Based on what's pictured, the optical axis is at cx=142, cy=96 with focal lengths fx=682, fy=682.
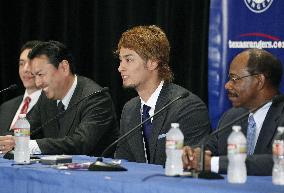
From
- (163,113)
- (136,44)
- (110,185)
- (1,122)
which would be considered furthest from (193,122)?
(1,122)

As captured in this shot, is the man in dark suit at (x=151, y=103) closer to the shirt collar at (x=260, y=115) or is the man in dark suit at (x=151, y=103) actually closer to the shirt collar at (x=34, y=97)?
the shirt collar at (x=260, y=115)

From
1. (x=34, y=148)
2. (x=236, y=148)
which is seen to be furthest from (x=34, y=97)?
(x=236, y=148)

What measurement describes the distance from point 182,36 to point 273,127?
7.76 ft

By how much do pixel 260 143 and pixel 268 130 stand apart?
81mm

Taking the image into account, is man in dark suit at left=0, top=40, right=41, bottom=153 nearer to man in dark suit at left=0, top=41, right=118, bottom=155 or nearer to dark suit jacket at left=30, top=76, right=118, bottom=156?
man in dark suit at left=0, top=41, right=118, bottom=155

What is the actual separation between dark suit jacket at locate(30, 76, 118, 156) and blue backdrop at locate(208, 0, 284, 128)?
75 cm

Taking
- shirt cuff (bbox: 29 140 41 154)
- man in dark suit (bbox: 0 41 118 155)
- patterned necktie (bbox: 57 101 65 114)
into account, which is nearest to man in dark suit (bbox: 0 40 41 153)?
man in dark suit (bbox: 0 41 118 155)

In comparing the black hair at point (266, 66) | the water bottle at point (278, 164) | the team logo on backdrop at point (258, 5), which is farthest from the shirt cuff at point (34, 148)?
the water bottle at point (278, 164)

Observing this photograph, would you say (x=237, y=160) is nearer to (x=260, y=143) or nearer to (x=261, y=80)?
(x=260, y=143)

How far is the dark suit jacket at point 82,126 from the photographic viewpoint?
4512mm

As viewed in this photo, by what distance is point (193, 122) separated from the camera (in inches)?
167

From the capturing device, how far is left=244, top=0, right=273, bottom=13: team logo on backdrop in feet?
14.8

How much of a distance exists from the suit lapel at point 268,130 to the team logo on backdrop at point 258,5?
1118 mm

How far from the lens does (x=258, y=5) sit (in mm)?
4570
